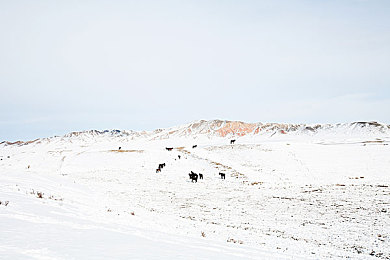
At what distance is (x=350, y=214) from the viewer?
15953 millimetres

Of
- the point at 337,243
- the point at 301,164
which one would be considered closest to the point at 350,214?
the point at 337,243

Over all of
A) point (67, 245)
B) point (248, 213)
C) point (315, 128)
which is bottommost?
point (248, 213)

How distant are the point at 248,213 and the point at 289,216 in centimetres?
260

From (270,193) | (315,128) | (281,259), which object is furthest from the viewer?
(315,128)

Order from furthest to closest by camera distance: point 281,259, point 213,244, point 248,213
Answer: point 248,213 < point 213,244 < point 281,259

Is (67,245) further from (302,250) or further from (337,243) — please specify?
(337,243)

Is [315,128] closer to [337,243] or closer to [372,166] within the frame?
[372,166]

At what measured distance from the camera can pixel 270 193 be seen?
24.4 m

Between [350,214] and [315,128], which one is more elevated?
A: [315,128]

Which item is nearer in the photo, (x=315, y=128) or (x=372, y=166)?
(x=372, y=166)

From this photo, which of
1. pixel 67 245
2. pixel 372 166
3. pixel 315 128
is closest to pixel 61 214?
pixel 67 245

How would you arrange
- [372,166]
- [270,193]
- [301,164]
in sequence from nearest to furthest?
[270,193]
[372,166]
[301,164]

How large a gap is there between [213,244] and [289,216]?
886 cm

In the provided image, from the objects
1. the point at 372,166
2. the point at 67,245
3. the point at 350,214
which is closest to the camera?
the point at 67,245
